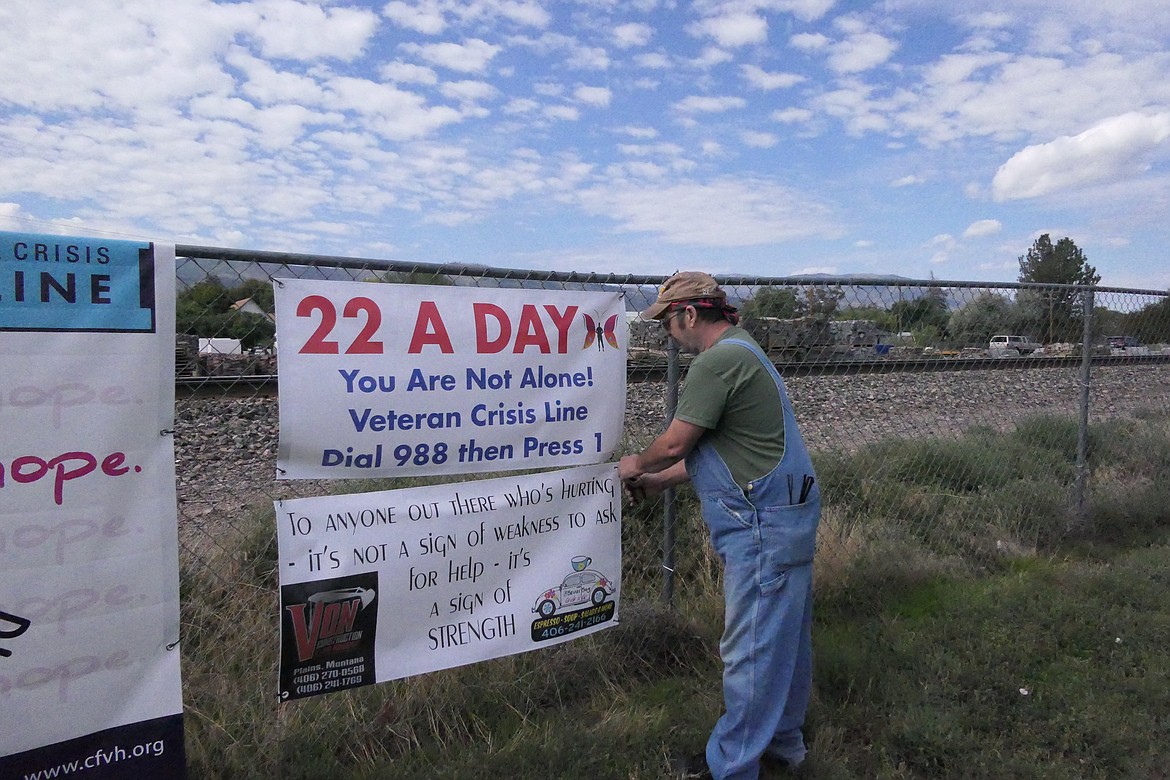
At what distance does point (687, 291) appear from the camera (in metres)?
3.03

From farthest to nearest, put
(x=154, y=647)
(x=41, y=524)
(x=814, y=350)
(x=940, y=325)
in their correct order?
(x=940, y=325), (x=814, y=350), (x=154, y=647), (x=41, y=524)

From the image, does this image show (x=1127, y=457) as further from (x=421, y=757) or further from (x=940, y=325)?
(x=421, y=757)

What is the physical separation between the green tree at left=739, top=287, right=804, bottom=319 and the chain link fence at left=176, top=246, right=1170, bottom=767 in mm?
12

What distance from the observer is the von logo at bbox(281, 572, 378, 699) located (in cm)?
275

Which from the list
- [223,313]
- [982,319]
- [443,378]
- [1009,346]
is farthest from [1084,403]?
[223,313]

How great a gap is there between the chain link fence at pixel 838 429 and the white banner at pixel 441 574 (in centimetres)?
37

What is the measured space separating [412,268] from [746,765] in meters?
2.30

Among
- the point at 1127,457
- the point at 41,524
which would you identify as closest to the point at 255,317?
the point at 41,524

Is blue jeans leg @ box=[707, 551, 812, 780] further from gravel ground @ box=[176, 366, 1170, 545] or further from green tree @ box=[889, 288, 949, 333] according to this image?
green tree @ box=[889, 288, 949, 333]

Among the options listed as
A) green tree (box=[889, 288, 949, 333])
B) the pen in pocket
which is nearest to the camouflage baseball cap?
the pen in pocket

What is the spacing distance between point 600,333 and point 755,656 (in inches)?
58.9

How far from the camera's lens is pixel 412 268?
3.02 meters

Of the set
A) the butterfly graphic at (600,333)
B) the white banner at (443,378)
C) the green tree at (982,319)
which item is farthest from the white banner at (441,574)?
the green tree at (982,319)

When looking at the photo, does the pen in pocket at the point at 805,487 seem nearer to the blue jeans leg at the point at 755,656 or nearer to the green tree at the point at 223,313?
the blue jeans leg at the point at 755,656
